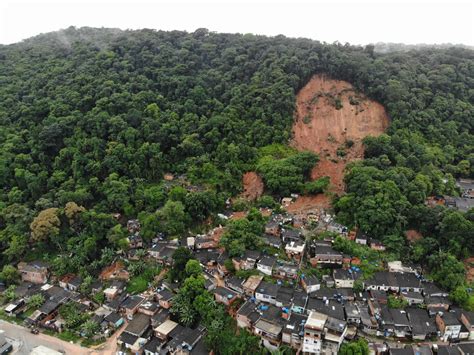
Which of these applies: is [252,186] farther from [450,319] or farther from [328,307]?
[450,319]

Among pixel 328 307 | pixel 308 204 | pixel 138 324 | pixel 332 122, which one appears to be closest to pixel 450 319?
pixel 328 307

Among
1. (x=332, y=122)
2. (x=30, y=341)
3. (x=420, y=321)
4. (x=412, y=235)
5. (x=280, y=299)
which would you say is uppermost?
(x=332, y=122)

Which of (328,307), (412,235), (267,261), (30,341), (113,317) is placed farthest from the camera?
(412,235)

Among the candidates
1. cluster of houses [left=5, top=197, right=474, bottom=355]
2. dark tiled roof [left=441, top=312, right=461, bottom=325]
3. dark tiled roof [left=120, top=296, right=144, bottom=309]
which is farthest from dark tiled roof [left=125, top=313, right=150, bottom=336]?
dark tiled roof [left=441, top=312, right=461, bottom=325]

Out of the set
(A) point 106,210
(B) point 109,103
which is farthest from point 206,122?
(A) point 106,210

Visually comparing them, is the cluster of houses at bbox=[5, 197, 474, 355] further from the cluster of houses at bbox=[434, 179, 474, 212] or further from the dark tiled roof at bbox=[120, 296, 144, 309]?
the cluster of houses at bbox=[434, 179, 474, 212]

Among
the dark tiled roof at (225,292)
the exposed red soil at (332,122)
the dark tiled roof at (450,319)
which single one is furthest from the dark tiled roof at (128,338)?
the exposed red soil at (332,122)

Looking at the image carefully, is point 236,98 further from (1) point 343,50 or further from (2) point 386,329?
(2) point 386,329
